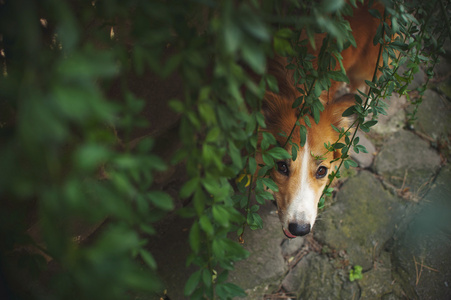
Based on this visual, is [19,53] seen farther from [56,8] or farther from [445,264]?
[445,264]

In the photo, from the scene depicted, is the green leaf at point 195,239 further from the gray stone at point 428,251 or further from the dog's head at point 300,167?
the gray stone at point 428,251

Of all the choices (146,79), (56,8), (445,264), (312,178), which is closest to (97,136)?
(56,8)

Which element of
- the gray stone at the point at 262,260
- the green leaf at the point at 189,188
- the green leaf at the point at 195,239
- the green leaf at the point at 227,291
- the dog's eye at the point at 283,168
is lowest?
the gray stone at the point at 262,260

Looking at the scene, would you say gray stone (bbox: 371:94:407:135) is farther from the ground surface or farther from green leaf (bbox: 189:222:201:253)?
green leaf (bbox: 189:222:201:253)

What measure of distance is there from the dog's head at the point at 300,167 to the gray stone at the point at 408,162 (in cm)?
114

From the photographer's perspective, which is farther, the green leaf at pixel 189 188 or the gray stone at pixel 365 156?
the gray stone at pixel 365 156

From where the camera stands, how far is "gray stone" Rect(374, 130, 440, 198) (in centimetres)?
287

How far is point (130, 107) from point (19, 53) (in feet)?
0.95

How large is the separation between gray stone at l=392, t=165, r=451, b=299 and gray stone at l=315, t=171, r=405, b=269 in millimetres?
151

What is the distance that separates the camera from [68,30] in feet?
1.72

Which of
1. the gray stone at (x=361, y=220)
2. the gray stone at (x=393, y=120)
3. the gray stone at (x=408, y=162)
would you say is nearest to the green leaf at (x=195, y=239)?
the gray stone at (x=361, y=220)

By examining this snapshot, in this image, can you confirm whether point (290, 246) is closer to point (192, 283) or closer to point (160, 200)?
point (192, 283)

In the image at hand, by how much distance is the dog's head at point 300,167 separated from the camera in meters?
1.95

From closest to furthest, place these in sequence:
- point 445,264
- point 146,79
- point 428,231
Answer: point 146,79 → point 445,264 → point 428,231
